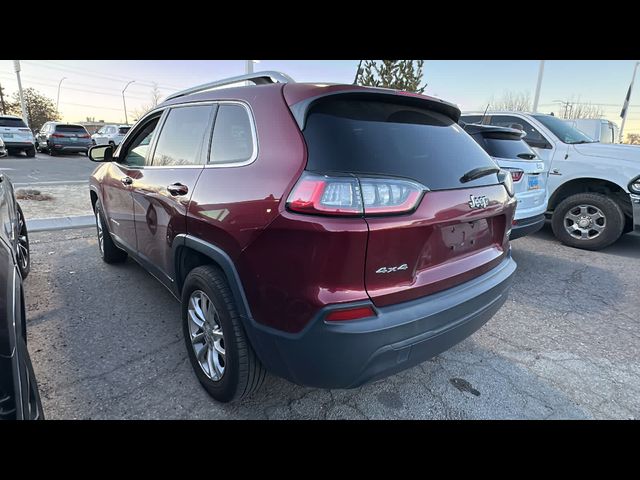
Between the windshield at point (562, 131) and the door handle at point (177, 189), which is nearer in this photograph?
the door handle at point (177, 189)

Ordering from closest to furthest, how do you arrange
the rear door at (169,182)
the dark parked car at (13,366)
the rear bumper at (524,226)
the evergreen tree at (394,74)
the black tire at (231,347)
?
the dark parked car at (13,366)
the black tire at (231,347)
the rear door at (169,182)
the rear bumper at (524,226)
the evergreen tree at (394,74)

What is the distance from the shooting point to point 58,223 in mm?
6020

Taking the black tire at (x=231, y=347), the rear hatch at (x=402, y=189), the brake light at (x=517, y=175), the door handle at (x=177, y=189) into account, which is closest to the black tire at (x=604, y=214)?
→ the brake light at (x=517, y=175)

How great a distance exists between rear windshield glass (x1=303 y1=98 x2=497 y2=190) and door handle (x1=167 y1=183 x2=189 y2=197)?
103 cm

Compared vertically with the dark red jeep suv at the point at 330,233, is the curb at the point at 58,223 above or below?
below

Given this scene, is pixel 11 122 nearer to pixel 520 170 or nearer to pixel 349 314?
pixel 520 170

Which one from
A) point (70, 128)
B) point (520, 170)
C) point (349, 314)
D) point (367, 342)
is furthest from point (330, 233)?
point (70, 128)

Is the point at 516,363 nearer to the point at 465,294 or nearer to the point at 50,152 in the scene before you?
the point at 465,294

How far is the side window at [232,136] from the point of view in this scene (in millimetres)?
1987

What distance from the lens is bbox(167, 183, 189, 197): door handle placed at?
234 centimetres

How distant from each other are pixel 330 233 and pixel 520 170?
12.7 feet

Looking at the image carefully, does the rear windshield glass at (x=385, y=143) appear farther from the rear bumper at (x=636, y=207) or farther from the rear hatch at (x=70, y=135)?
the rear hatch at (x=70, y=135)

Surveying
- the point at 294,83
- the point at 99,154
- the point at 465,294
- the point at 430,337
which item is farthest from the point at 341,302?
the point at 99,154

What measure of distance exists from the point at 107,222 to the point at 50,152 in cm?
1989
